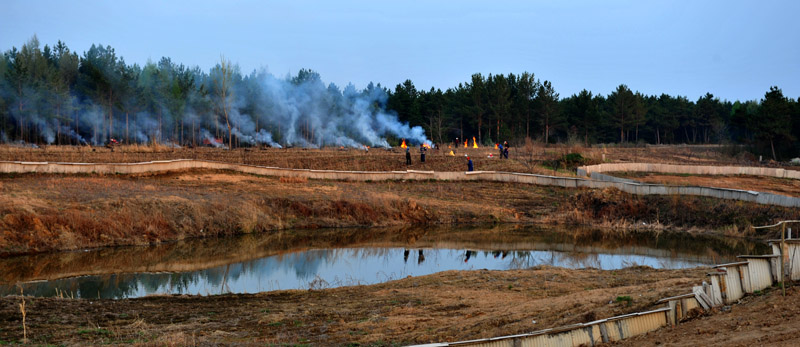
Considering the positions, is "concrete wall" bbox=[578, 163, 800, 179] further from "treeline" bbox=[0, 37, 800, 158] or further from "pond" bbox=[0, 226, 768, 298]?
"treeline" bbox=[0, 37, 800, 158]

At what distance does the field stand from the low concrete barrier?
67 centimetres

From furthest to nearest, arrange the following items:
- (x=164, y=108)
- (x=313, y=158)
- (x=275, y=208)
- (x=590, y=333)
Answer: (x=164, y=108), (x=313, y=158), (x=275, y=208), (x=590, y=333)

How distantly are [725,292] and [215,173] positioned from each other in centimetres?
3648

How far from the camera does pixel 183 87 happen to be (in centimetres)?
10438

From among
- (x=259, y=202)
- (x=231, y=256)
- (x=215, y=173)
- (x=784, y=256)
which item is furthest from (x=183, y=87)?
(x=784, y=256)

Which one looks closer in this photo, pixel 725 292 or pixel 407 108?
pixel 725 292

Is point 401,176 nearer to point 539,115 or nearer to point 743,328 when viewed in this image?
point 743,328

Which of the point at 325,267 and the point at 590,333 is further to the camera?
the point at 325,267

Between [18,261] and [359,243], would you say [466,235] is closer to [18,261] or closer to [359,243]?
[359,243]

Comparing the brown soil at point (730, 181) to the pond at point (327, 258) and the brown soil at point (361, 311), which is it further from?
the brown soil at point (361, 311)

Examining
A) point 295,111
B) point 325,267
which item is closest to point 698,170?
point 325,267

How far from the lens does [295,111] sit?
106688mm

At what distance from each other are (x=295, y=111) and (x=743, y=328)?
98.8m

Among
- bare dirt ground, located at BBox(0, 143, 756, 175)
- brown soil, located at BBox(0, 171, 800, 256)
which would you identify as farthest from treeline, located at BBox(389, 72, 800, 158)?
brown soil, located at BBox(0, 171, 800, 256)
